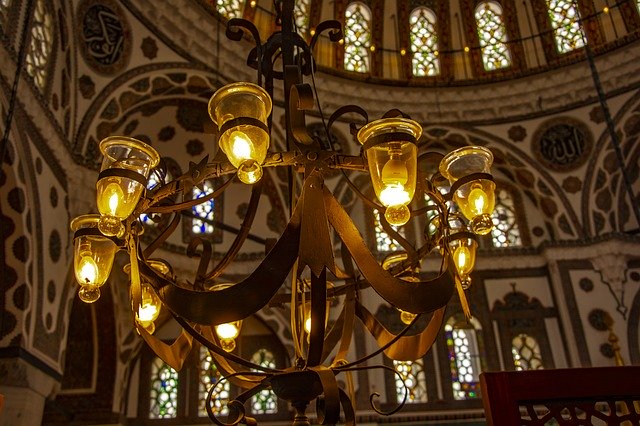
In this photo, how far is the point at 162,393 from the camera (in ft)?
35.2

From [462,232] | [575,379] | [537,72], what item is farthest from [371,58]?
[575,379]

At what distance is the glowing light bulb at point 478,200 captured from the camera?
12.4 feet

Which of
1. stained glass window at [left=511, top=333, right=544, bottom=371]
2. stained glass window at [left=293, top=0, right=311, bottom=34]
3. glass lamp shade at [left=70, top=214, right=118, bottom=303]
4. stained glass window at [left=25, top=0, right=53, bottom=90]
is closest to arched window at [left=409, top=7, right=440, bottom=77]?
stained glass window at [left=293, top=0, right=311, bottom=34]

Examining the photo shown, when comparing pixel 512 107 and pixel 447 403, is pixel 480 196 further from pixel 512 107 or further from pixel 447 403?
pixel 512 107

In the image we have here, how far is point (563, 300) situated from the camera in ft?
35.9

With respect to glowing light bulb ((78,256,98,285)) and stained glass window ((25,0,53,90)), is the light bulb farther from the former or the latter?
stained glass window ((25,0,53,90))

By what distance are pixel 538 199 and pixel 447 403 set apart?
4095 mm

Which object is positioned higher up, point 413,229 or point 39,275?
point 413,229

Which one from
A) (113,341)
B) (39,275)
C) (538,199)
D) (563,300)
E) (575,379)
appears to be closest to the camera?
(575,379)

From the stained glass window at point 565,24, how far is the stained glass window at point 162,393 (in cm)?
918

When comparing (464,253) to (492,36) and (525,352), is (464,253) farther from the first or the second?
(492,36)

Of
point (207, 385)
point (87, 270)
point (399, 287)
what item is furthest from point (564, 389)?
point (207, 385)

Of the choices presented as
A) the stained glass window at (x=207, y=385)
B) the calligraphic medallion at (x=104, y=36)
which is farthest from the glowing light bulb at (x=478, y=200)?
the stained glass window at (x=207, y=385)

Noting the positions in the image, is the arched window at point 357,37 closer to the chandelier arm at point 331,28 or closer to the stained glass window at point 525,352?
the stained glass window at point 525,352
